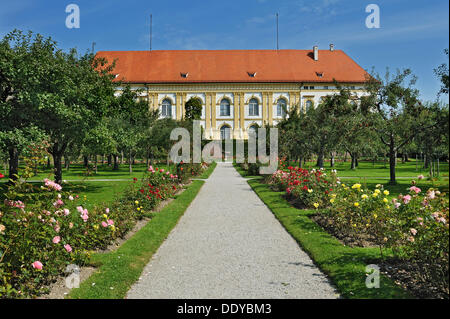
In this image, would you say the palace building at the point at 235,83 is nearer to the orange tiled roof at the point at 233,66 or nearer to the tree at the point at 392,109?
the orange tiled roof at the point at 233,66

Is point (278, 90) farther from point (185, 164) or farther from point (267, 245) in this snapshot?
point (267, 245)

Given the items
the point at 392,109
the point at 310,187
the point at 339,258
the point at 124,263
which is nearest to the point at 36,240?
the point at 124,263

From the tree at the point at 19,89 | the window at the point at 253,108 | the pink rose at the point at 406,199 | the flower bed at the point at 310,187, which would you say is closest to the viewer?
the pink rose at the point at 406,199

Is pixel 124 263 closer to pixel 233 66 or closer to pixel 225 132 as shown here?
pixel 225 132

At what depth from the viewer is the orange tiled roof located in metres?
61.3

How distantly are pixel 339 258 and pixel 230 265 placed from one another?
1.65 meters

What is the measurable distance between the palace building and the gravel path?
175 feet

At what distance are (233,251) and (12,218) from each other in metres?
3.39

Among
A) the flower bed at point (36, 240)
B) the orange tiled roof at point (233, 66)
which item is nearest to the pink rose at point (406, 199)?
the flower bed at point (36, 240)

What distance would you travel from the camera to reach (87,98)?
1438cm

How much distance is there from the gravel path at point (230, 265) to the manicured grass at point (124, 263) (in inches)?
5.4

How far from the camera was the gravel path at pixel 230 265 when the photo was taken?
4.51 meters

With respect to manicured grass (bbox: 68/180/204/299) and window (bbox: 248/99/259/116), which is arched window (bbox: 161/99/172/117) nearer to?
window (bbox: 248/99/259/116)
